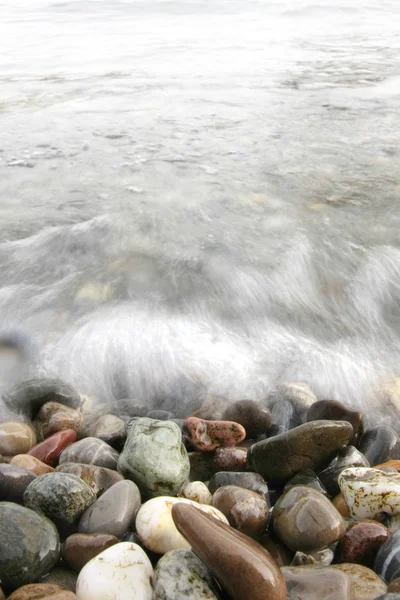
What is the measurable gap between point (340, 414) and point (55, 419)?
100 cm

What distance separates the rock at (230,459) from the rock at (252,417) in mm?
159

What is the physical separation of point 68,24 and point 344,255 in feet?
36.7

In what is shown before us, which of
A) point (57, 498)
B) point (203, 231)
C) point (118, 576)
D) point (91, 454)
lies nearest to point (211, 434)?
point (91, 454)

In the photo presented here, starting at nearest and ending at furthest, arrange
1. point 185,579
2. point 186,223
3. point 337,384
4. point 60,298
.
Answer: point 185,579 → point 337,384 → point 60,298 → point 186,223

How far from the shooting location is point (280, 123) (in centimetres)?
537

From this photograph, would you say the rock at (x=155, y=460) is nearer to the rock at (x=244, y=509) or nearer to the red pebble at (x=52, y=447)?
the rock at (x=244, y=509)

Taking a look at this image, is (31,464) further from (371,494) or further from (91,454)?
(371,494)

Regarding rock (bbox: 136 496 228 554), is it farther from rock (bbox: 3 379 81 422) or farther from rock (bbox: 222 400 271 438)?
rock (bbox: 3 379 81 422)

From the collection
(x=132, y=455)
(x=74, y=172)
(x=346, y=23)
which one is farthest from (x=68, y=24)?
(x=132, y=455)

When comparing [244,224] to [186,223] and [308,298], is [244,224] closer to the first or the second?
[186,223]

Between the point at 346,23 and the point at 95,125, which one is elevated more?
the point at 346,23

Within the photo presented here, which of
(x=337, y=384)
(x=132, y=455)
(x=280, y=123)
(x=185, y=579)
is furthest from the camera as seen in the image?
(x=280, y=123)

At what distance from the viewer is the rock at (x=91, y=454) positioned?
1.88 meters

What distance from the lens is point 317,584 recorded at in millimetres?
1372
